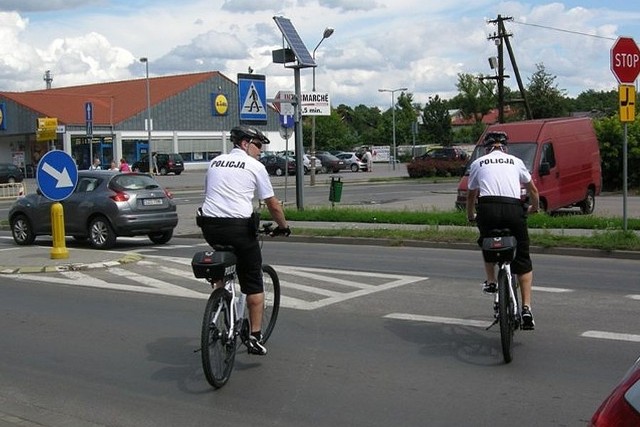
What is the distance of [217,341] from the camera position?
588cm

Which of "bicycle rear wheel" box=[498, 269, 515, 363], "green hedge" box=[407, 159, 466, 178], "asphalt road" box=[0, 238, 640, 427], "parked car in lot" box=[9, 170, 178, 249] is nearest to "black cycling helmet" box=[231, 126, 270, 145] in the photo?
"asphalt road" box=[0, 238, 640, 427]

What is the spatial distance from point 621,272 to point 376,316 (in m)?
4.82

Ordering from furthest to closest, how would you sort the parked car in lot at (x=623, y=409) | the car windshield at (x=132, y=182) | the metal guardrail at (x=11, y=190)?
the metal guardrail at (x=11, y=190) → the car windshield at (x=132, y=182) → the parked car in lot at (x=623, y=409)

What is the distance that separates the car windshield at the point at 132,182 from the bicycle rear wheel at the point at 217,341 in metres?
10.9

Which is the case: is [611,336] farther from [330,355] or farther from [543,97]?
[543,97]

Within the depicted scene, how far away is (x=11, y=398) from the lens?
5930 mm

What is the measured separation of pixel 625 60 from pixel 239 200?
9866 millimetres

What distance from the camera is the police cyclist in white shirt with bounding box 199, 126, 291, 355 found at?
617 centimetres

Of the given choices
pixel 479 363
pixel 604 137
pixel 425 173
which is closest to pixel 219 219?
pixel 479 363

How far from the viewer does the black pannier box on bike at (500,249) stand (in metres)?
6.66

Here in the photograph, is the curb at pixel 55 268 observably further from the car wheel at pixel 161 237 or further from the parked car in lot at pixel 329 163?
the parked car in lot at pixel 329 163

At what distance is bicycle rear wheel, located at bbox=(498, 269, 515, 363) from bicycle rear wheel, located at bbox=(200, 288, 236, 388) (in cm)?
214

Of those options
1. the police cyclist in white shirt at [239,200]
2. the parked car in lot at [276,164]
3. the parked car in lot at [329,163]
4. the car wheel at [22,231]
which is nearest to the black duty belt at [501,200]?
the police cyclist in white shirt at [239,200]

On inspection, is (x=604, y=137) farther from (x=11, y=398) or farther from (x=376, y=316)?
(x=11, y=398)
